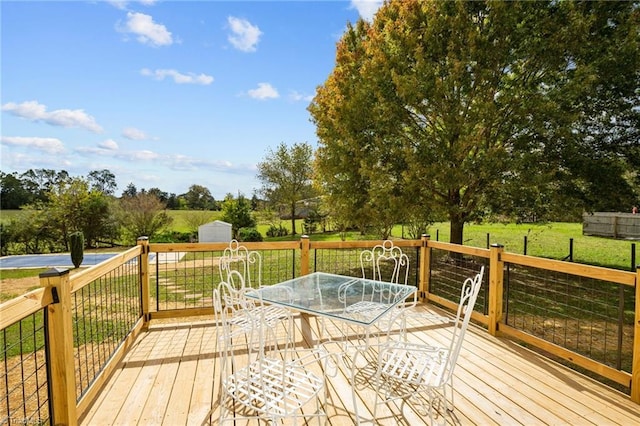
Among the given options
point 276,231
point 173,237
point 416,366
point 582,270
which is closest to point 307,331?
point 416,366

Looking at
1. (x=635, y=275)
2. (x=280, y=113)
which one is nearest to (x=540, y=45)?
(x=635, y=275)

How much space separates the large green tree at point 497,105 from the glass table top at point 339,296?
421 centimetres

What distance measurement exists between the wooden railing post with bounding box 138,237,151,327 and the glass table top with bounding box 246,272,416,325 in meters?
1.63

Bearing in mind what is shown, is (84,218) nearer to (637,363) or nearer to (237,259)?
(237,259)

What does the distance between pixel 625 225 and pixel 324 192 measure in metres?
11.1

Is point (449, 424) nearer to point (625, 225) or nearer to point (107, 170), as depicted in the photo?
point (625, 225)

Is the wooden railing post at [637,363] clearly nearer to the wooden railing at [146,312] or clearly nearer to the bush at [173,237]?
the wooden railing at [146,312]

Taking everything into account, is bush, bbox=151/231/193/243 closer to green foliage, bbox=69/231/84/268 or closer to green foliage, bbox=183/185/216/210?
green foliage, bbox=69/231/84/268

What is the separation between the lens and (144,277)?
364cm

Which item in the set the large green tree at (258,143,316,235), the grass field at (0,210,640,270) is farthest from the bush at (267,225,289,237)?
the grass field at (0,210,640,270)

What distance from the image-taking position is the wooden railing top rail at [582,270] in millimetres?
2377

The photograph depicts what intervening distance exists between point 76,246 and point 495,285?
11313 mm

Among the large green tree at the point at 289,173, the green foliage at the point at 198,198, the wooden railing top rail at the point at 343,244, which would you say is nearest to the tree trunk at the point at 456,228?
the wooden railing top rail at the point at 343,244

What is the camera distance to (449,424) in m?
2.01
